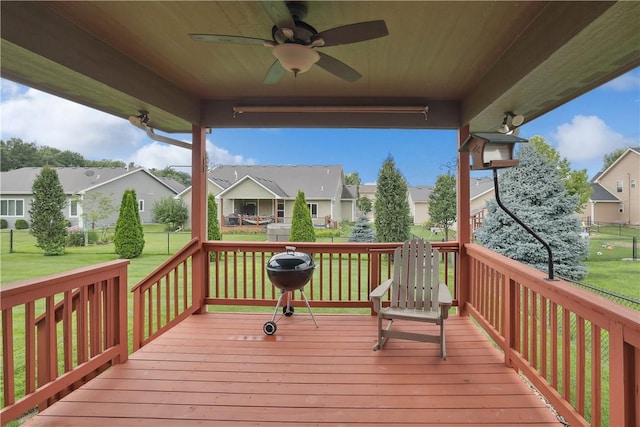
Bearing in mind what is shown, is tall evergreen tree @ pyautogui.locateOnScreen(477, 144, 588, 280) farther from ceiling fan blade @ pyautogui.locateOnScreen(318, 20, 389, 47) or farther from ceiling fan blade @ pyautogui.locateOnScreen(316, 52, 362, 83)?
ceiling fan blade @ pyautogui.locateOnScreen(318, 20, 389, 47)

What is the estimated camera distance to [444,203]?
13.3ft

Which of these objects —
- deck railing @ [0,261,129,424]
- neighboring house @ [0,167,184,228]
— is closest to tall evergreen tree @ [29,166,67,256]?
neighboring house @ [0,167,184,228]

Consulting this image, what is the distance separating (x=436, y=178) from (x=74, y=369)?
4.15 m

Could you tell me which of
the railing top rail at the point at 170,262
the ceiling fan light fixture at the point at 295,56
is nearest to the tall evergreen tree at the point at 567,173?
the ceiling fan light fixture at the point at 295,56

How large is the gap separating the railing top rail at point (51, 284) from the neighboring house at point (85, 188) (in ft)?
6.47

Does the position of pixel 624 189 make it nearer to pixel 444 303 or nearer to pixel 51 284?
pixel 444 303

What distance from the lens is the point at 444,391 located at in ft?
7.20

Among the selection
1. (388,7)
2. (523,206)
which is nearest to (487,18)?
(388,7)

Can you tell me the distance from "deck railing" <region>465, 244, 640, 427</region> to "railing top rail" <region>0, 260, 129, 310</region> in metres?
3.08

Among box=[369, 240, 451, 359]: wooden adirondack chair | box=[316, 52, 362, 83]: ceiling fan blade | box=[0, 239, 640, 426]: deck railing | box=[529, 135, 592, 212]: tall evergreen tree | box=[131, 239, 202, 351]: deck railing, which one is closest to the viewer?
box=[0, 239, 640, 426]: deck railing

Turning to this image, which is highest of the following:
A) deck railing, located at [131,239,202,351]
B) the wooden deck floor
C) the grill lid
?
the grill lid

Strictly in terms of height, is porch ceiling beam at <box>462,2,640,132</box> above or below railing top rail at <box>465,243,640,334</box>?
above

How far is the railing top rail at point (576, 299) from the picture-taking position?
137 centimetres

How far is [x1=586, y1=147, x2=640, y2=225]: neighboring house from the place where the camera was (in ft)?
7.83
